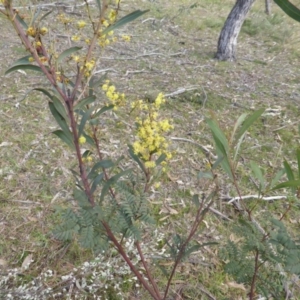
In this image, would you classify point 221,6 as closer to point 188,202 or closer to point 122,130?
point 122,130

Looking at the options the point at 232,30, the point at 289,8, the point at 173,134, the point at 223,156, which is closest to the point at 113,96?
the point at 223,156

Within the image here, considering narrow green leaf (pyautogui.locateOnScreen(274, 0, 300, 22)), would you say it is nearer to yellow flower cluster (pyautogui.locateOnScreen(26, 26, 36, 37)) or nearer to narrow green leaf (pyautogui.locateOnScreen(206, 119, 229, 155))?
narrow green leaf (pyautogui.locateOnScreen(206, 119, 229, 155))

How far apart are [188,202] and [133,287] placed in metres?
0.70

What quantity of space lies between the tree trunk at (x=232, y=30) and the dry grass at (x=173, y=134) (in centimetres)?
16

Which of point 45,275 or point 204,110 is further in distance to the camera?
point 204,110

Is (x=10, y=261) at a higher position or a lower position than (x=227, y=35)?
lower

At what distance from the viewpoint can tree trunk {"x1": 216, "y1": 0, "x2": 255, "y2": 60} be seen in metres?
4.04

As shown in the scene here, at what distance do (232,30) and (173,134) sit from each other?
7.49 feet

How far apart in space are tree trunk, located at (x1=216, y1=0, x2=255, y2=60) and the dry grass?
0.16 m

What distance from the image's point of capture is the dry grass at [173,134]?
159 cm

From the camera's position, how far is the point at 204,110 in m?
3.05

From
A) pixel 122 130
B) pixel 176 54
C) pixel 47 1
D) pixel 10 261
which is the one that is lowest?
pixel 10 261

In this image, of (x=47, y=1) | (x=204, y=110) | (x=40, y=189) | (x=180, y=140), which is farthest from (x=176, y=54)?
(x=40, y=189)

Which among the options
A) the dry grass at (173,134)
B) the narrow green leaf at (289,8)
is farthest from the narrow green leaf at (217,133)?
the narrow green leaf at (289,8)
